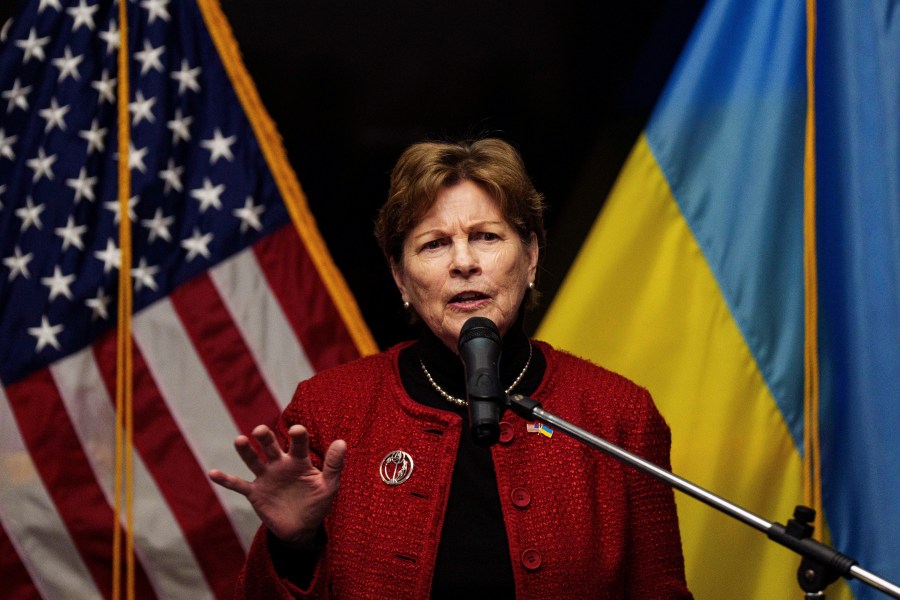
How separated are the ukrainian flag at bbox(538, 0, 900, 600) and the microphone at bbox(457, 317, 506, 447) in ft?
3.72

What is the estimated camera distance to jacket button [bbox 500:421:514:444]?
203 centimetres

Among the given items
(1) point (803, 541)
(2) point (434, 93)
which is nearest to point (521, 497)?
(1) point (803, 541)

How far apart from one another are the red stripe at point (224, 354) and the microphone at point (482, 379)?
4.25ft

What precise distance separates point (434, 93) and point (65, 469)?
1409 millimetres

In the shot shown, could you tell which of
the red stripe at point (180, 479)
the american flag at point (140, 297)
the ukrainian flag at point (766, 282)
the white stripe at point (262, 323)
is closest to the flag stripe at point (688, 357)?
the ukrainian flag at point (766, 282)

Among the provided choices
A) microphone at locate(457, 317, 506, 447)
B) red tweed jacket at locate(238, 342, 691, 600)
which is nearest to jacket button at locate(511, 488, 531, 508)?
red tweed jacket at locate(238, 342, 691, 600)

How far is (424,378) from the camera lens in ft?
7.04

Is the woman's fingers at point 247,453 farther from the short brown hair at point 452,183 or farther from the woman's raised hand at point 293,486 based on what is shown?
the short brown hair at point 452,183

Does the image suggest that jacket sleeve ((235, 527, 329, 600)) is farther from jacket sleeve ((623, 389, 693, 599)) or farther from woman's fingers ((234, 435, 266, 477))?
jacket sleeve ((623, 389, 693, 599))

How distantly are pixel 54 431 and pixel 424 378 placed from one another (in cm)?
108

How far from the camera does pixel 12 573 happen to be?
2676 mm

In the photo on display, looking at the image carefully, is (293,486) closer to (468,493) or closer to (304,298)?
(468,493)

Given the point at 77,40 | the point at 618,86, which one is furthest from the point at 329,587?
the point at 618,86

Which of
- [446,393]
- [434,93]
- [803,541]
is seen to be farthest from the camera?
[434,93]
